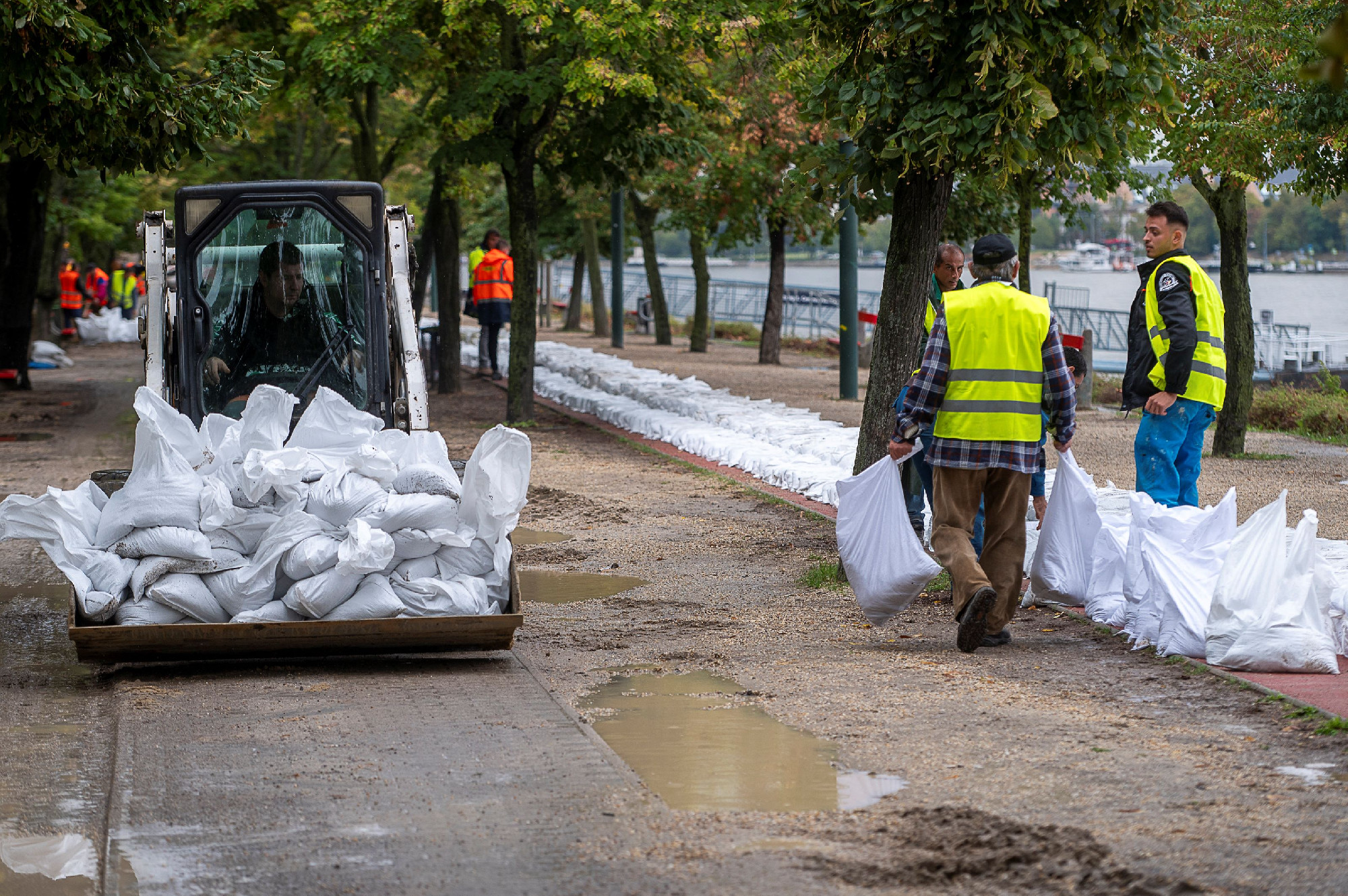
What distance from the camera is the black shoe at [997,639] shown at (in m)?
6.97

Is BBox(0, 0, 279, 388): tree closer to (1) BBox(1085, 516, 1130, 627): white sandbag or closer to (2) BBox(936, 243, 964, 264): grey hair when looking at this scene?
(2) BBox(936, 243, 964, 264): grey hair

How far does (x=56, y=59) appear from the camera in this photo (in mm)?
8594

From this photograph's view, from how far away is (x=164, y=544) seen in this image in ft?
21.1

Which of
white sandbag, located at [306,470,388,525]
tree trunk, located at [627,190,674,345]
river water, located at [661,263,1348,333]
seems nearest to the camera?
white sandbag, located at [306,470,388,525]

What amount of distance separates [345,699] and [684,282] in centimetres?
6381

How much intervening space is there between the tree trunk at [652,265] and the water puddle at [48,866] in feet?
85.1

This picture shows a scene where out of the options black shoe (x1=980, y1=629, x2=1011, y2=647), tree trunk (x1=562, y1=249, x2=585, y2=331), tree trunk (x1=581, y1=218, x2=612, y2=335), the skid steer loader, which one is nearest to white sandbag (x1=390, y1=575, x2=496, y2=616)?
the skid steer loader

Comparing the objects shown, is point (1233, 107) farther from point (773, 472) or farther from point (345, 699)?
point (345, 699)

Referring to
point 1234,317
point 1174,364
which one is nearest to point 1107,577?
point 1174,364

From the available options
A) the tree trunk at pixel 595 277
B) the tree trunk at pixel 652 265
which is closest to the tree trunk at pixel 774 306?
the tree trunk at pixel 652 265

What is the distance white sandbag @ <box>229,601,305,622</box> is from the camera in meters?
6.41

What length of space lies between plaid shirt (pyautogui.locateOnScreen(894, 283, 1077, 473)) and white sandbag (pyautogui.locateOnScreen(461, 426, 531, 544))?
1.76 meters

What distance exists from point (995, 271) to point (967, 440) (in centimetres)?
80

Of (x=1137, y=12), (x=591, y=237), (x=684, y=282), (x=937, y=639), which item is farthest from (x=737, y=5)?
(x=684, y=282)
